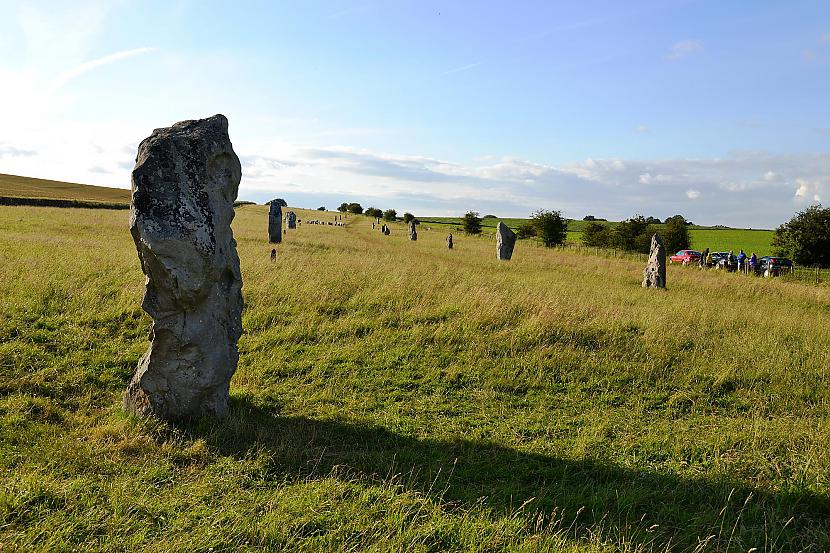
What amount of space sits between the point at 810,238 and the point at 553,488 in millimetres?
49147

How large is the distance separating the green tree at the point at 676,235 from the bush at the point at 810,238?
11.0 metres

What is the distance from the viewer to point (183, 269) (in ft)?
21.4

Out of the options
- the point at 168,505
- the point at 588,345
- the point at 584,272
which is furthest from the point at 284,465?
the point at 584,272

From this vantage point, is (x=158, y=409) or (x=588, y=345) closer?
(x=158, y=409)

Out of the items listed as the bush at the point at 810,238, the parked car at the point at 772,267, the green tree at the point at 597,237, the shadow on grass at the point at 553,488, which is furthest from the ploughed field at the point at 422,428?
the green tree at the point at 597,237

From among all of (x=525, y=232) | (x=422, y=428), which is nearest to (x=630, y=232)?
(x=525, y=232)

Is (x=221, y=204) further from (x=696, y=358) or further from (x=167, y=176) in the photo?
→ (x=696, y=358)

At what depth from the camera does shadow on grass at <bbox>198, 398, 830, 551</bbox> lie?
4.80 m

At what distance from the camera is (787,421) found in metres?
7.66

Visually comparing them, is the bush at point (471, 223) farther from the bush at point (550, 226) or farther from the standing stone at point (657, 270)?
the standing stone at point (657, 270)

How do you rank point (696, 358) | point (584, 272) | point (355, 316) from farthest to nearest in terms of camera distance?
point (584, 272) < point (355, 316) < point (696, 358)

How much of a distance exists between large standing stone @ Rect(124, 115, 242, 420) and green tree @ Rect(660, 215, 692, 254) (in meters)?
56.5

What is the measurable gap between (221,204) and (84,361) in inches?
160

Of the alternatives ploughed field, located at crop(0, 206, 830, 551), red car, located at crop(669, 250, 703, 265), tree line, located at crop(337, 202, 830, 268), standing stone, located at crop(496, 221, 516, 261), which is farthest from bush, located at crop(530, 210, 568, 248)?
ploughed field, located at crop(0, 206, 830, 551)
